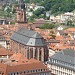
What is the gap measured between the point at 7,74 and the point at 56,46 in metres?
39.1

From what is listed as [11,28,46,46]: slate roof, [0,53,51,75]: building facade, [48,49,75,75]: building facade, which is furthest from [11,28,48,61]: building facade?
[0,53,51,75]: building facade

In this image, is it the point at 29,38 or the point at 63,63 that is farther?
the point at 29,38

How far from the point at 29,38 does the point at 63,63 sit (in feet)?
59.6

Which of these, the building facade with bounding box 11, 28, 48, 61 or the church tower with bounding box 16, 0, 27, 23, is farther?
the church tower with bounding box 16, 0, 27, 23

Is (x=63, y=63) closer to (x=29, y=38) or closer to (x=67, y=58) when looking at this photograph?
(x=67, y=58)

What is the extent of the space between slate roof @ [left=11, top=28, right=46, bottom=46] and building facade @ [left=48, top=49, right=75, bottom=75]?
7.89 metres

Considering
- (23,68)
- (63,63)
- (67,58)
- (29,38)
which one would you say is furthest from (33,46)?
(23,68)

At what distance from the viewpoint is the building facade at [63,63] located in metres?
89.1

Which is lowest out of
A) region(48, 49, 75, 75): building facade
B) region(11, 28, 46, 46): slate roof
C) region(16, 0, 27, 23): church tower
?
region(48, 49, 75, 75): building facade

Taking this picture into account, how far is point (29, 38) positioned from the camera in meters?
107

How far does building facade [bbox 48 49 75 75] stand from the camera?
89.1 meters

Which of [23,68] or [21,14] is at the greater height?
[21,14]

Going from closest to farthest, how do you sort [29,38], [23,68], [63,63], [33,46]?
[23,68]
[63,63]
[33,46]
[29,38]

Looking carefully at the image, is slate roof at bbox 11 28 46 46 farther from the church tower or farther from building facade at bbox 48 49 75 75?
the church tower
